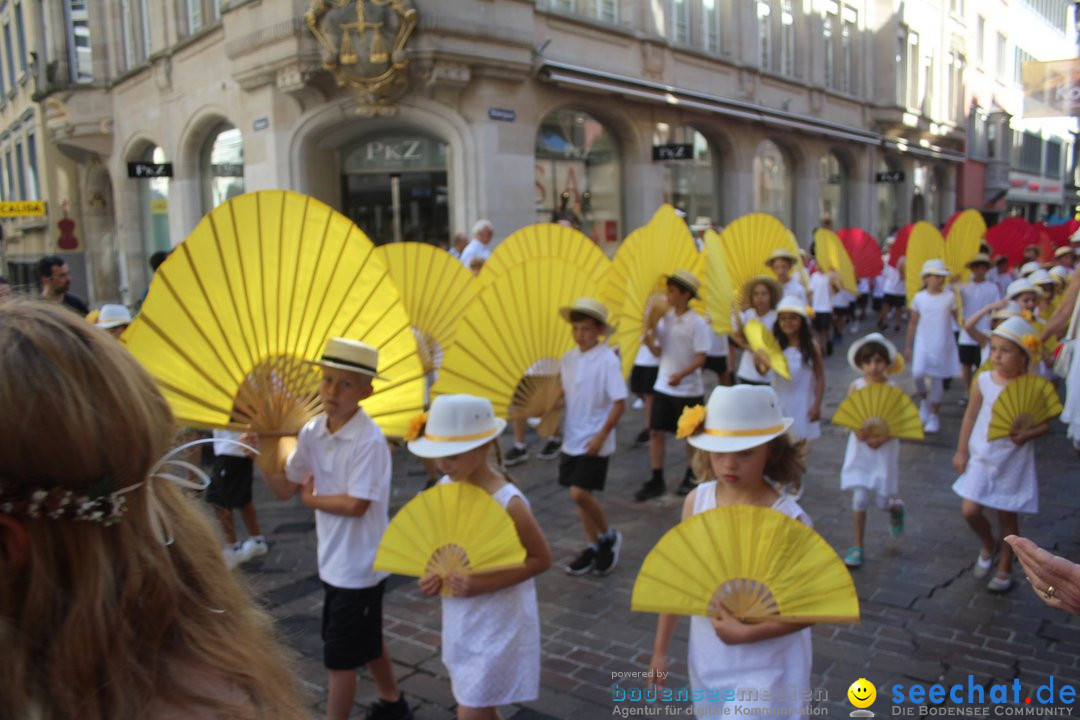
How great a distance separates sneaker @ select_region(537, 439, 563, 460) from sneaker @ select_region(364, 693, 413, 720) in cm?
476

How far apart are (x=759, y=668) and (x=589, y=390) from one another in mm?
2882

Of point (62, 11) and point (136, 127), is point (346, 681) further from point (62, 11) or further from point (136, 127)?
point (62, 11)

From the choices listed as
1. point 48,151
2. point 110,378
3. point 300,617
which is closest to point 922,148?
point 48,151

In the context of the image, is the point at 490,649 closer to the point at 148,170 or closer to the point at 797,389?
the point at 797,389

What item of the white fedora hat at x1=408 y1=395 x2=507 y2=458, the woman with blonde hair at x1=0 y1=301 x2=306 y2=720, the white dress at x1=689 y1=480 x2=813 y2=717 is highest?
the woman with blonde hair at x1=0 y1=301 x2=306 y2=720

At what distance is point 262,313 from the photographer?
10.6 feet

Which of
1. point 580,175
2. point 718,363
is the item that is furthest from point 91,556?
point 580,175

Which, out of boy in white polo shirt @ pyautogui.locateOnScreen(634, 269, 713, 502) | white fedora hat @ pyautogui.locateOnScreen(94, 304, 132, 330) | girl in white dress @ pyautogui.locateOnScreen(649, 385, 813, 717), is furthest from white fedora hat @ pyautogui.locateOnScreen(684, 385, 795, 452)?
white fedora hat @ pyautogui.locateOnScreen(94, 304, 132, 330)

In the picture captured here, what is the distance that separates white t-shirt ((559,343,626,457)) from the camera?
539 centimetres

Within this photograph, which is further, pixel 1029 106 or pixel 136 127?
pixel 136 127

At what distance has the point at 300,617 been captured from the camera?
4828 millimetres

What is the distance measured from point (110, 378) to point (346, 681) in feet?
8.68

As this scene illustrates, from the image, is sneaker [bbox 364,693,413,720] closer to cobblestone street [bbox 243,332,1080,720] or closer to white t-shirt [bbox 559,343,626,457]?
cobblestone street [bbox 243,332,1080,720]

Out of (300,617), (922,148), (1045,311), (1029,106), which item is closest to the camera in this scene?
(300,617)
